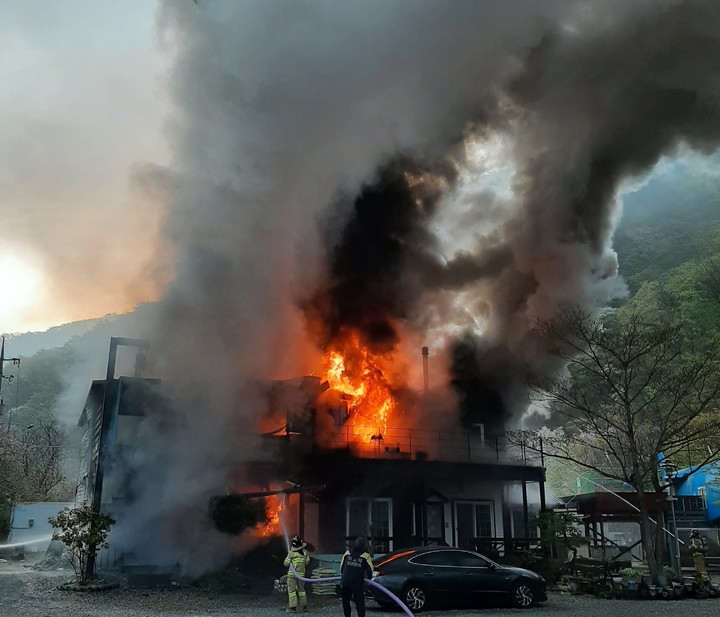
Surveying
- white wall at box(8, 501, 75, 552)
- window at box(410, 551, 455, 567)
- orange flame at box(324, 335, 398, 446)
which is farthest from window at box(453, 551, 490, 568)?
white wall at box(8, 501, 75, 552)

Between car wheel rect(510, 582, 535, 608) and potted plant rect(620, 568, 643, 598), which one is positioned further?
potted plant rect(620, 568, 643, 598)

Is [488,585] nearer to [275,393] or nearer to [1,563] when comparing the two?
[275,393]

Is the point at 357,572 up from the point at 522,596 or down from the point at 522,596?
up

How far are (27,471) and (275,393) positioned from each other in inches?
1370

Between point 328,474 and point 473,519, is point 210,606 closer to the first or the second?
point 328,474

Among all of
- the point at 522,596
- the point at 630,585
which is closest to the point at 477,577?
the point at 522,596

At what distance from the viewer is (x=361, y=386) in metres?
24.3

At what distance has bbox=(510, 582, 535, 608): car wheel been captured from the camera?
45.9 feet

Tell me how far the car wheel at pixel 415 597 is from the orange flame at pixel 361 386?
32.9 feet

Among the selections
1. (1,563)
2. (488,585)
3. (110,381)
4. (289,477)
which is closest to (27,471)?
(1,563)

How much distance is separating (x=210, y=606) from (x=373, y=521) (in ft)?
26.1

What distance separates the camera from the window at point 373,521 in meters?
20.1

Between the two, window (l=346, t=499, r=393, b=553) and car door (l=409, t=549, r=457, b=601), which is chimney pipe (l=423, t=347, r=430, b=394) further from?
car door (l=409, t=549, r=457, b=601)

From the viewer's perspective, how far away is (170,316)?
21.4 m
